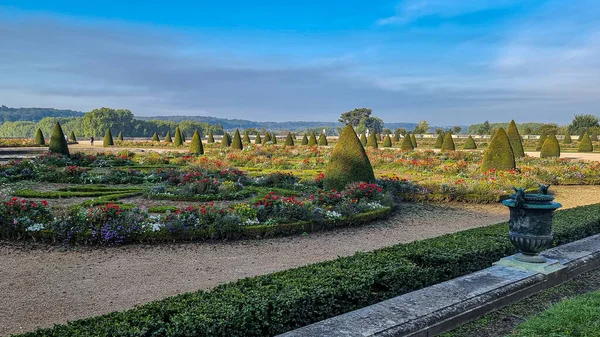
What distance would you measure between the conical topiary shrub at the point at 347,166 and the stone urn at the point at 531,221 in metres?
6.99

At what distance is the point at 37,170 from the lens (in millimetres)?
16250

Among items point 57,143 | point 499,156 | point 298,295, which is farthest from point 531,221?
point 57,143

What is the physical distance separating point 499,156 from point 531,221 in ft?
42.7

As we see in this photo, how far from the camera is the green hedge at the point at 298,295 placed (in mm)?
3561

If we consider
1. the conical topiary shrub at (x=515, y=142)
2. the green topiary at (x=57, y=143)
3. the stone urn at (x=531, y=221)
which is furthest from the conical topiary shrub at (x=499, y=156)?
the green topiary at (x=57, y=143)

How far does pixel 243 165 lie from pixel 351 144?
1020cm

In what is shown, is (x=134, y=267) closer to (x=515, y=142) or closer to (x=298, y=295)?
(x=298, y=295)

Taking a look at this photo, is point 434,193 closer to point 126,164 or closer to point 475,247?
point 475,247

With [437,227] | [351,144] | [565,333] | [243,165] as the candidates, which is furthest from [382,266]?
[243,165]

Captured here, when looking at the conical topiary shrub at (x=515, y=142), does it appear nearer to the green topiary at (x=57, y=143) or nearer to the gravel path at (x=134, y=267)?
the gravel path at (x=134, y=267)

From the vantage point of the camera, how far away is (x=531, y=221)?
5625 millimetres

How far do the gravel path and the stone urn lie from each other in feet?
9.14

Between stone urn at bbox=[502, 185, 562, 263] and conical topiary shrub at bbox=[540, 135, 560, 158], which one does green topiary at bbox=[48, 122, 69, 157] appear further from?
conical topiary shrub at bbox=[540, 135, 560, 158]

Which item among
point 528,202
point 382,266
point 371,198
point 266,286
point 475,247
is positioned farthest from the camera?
point 371,198
